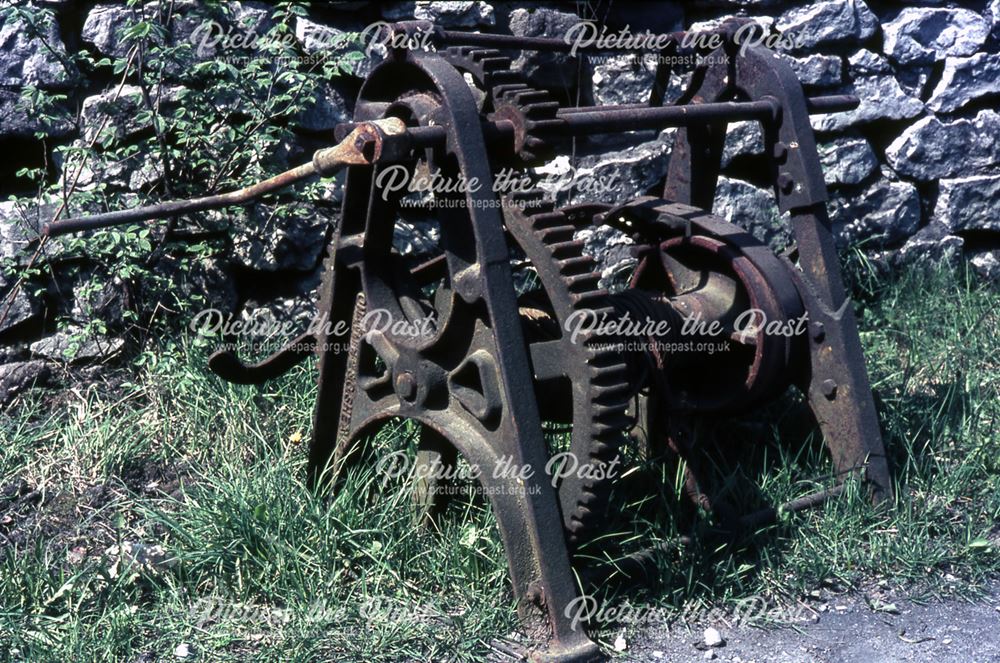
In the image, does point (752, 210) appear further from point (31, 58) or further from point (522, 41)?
point (31, 58)

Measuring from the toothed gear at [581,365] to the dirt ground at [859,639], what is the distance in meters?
0.40

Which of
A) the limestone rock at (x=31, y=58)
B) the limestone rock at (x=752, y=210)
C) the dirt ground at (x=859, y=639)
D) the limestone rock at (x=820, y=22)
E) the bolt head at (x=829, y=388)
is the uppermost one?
the limestone rock at (x=31, y=58)

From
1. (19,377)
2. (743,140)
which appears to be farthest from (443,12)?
(19,377)

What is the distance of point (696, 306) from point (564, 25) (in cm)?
178

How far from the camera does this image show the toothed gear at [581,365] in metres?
2.50

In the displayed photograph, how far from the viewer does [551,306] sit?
3.13 metres

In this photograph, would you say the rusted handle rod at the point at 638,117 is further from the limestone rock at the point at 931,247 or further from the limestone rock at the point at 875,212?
the limestone rock at the point at 931,247

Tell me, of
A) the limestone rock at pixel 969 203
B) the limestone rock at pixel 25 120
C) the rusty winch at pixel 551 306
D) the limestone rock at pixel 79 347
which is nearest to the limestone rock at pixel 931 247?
the limestone rock at pixel 969 203

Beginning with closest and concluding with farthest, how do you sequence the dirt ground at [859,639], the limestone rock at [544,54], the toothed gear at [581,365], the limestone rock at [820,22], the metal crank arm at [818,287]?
1. the toothed gear at [581,365]
2. the dirt ground at [859,639]
3. the metal crank arm at [818,287]
4. the limestone rock at [544,54]
5. the limestone rock at [820,22]

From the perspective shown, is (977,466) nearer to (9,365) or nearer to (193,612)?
(193,612)

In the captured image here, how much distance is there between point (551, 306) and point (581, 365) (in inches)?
25.0

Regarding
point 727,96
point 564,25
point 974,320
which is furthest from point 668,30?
point 974,320

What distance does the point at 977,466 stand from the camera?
132 inches

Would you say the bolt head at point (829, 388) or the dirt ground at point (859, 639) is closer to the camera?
the dirt ground at point (859, 639)
